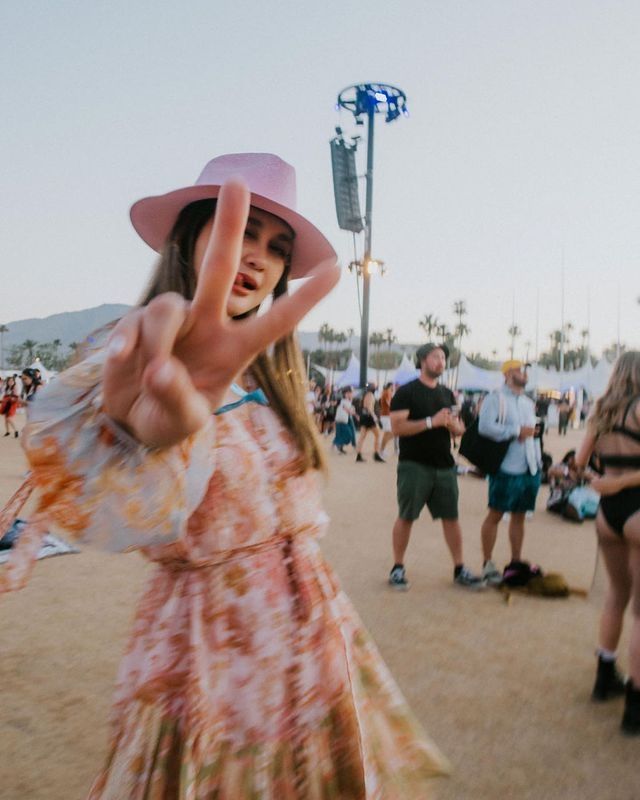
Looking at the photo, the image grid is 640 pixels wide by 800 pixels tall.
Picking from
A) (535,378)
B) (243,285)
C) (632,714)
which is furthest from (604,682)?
(535,378)

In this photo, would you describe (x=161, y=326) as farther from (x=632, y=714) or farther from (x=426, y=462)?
(x=426, y=462)

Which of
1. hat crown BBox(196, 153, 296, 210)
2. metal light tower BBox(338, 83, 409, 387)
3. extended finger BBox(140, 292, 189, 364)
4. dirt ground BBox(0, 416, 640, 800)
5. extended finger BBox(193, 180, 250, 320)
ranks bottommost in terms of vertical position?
dirt ground BBox(0, 416, 640, 800)

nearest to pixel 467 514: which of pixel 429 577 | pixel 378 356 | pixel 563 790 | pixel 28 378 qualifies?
pixel 429 577

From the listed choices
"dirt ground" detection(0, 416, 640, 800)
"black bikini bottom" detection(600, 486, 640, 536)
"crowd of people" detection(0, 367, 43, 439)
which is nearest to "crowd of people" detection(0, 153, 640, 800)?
"dirt ground" detection(0, 416, 640, 800)

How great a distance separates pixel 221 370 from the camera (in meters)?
0.89

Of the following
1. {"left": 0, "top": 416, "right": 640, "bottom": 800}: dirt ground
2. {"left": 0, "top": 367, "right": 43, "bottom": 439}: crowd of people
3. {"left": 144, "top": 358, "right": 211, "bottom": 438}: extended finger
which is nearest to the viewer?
{"left": 144, "top": 358, "right": 211, "bottom": 438}: extended finger

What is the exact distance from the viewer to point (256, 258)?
1287 mm

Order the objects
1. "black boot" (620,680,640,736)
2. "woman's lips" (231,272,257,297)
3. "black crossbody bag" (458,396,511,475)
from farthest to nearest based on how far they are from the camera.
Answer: "black crossbody bag" (458,396,511,475) < "black boot" (620,680,640,736) < "woman's lips" (231,272,257,297)

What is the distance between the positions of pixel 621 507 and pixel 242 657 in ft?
8.35

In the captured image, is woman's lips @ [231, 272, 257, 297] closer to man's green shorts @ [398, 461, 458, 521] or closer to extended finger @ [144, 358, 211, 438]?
extended finger @ [144, 358, 211, 438]

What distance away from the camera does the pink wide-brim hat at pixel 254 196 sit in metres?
1.32

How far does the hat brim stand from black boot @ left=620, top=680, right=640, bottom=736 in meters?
2.53

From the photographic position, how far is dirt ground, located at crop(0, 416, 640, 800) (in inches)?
96.3

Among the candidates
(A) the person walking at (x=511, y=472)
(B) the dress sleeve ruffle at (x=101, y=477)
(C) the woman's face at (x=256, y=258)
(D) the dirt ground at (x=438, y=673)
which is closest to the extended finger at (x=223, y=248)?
(B) the dress sleeve ruffle at (x=101, y=477)
